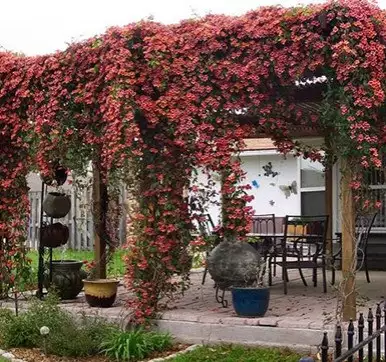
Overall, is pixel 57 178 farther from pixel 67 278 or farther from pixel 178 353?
pixel 178 353

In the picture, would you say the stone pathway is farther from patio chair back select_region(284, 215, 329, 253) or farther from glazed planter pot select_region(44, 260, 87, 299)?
patio chair back select_region(284, 215, 329, 253)

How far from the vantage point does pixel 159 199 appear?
771 cm

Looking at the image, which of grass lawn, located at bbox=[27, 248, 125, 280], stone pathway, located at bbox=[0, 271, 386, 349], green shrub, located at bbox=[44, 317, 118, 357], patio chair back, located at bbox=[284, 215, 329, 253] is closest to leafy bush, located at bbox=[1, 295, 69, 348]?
green shrub, located at bbox=[44, 317, 118, 357]

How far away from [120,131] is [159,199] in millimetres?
821

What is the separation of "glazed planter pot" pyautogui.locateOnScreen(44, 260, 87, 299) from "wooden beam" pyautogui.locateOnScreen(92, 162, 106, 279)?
19.7 inches

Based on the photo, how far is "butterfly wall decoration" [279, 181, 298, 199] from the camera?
61.9 ft

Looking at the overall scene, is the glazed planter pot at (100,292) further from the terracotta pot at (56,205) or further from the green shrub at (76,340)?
the terracotta pot at (56,205)

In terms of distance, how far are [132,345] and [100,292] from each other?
63.4 inches

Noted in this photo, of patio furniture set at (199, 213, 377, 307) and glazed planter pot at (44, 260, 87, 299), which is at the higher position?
patio furniture set at (199, 213, 377, 307)

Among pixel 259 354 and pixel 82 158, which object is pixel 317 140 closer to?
pixel 82 158

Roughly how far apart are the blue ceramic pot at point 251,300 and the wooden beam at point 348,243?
0.79 metres

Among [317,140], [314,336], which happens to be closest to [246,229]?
[314,336]

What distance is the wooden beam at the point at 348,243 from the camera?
6.89 m

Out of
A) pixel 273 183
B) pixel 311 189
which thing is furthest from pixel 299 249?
pixel 273 183
